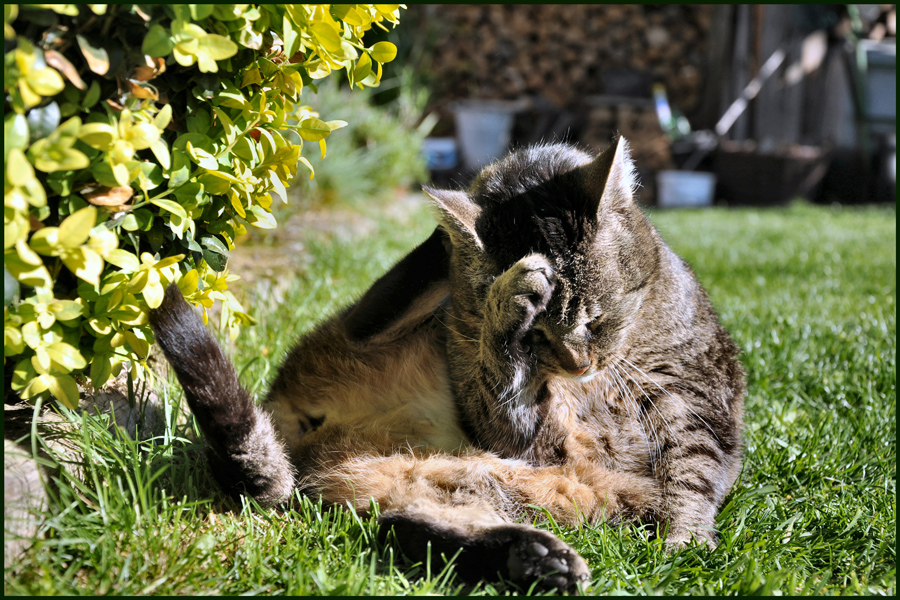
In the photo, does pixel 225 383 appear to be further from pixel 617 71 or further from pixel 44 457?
pixel 617 71

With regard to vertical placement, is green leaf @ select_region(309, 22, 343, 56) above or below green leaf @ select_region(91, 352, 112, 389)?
above

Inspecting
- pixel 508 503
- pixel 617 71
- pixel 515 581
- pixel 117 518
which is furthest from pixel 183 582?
pixel 617 71

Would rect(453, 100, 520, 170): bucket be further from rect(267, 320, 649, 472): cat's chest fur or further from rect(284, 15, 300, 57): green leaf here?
rect(284, 15, 300, 57): green leaf

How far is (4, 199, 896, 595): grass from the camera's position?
1.17m

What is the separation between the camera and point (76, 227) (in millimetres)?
1031

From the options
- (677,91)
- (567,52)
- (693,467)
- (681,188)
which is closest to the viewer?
(693,467)

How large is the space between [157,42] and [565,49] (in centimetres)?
916

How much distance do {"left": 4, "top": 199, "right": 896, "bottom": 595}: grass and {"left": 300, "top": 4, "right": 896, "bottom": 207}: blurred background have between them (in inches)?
173

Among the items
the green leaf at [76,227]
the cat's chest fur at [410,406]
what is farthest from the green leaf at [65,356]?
the cat's chest fur at [410,406]

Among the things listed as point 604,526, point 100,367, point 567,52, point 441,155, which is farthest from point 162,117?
point 567,52

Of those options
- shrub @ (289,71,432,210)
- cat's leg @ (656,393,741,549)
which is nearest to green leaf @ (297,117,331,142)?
cat's leg @ (656,393,741,549)

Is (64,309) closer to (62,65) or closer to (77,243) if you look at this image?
(77,243)

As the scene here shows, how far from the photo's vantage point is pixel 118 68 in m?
1.12

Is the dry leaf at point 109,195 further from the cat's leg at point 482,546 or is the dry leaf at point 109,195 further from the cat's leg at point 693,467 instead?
the cat's leg at point 693,467
